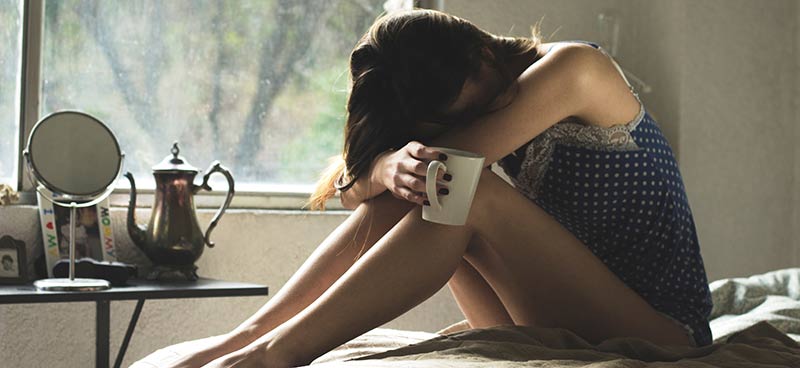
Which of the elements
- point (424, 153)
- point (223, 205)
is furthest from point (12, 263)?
point (424, 153)

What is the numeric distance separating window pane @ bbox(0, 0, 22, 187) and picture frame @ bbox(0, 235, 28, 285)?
12.6 inches

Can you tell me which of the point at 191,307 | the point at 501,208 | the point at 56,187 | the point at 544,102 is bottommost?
the point at 191,307

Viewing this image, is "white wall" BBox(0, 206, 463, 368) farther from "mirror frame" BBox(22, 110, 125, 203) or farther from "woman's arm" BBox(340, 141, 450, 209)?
"woman's arm" BBox(340, 141, 450, 209)

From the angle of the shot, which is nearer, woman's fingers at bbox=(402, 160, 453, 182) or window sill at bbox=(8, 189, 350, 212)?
woman's fingers at bbox=(402, 160, 453, 182)

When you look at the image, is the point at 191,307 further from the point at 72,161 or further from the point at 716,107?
the point at 716,107

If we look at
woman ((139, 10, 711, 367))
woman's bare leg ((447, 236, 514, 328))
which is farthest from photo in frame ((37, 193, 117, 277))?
woman's bare leg ((447, 236, 514, 328))

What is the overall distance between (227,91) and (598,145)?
133 cm

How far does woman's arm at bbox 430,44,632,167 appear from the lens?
115cm

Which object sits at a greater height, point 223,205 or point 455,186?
point 455,186

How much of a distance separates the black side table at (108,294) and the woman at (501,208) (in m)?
0.53

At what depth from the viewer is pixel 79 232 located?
6.40ft

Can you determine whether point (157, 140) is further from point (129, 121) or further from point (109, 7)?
point (109, 7)

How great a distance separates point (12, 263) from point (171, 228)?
315 mm

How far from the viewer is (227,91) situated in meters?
2.38
